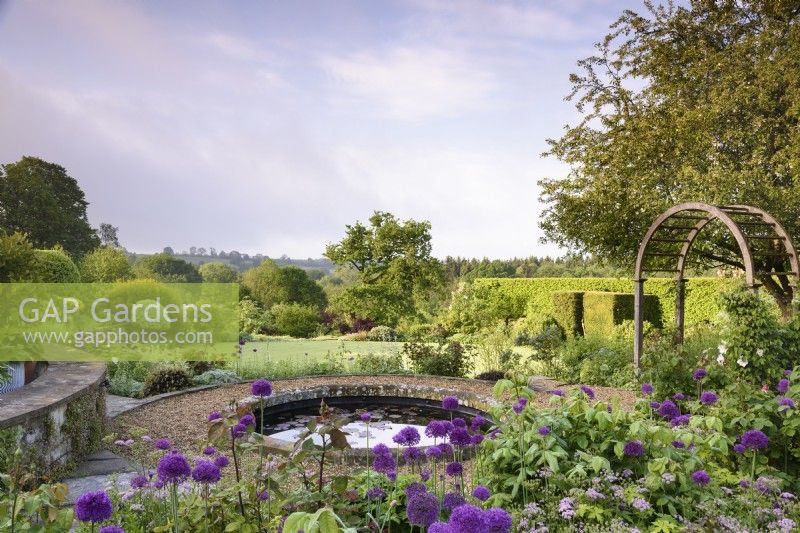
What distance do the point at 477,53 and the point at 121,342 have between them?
7.63m

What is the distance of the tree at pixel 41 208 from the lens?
2370 cm

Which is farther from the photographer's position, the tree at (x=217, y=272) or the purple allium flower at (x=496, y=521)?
the tree at (x=217, y=272)

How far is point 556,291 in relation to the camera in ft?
46.4

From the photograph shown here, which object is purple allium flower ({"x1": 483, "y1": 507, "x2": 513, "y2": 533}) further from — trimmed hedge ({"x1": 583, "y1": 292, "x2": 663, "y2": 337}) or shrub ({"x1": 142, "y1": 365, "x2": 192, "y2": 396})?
trimmed hedge ({"x1": 583, "y1": 292, "x2": 663, "y2": 337})

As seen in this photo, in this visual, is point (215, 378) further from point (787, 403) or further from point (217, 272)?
point (217, 272)

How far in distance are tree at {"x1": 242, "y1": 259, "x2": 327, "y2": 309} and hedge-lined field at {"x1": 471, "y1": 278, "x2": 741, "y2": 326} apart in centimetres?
603

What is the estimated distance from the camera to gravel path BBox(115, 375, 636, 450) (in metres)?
5.52

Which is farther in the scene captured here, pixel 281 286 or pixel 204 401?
pixel 281 286

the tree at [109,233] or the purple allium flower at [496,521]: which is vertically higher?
the tree at [109,233]

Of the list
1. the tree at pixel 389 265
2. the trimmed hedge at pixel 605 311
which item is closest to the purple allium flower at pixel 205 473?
the trimmed hedge at pixel 605 311

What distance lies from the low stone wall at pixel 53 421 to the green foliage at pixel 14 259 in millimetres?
2092

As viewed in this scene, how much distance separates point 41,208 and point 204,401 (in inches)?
856

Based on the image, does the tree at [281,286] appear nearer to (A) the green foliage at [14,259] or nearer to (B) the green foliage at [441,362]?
(B) the green foliage at [441,362]

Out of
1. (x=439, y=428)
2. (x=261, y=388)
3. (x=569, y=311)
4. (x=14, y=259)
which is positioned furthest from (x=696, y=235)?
(x=14, y=259)
